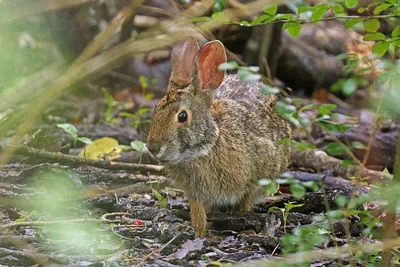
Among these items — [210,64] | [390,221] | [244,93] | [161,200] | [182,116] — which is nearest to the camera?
[390,221]

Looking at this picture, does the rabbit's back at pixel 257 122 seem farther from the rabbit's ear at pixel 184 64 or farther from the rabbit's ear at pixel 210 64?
the rabbit's ear at pixel 184 64

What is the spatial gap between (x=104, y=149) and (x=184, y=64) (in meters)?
1.94

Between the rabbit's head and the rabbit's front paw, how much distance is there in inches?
13.6

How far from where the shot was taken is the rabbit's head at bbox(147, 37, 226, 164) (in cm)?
456

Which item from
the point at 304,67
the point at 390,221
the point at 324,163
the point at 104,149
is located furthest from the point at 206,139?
the point at 304,67

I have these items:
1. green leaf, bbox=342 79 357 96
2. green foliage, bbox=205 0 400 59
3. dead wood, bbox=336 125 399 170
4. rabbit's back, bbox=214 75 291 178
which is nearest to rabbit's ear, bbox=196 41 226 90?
rabbit's back, bbox=214 75 291 178

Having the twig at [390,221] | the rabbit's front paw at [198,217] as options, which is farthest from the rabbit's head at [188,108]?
the twig at [390,221]

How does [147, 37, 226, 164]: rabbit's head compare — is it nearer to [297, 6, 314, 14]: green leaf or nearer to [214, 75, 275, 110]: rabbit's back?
[214, 75, 275, 110]: rabbit's back

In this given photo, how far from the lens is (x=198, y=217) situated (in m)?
4.88

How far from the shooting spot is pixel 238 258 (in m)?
4.34

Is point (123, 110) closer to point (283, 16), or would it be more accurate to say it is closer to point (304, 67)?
point (304, 67)

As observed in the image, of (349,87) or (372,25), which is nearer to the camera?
(349,87)

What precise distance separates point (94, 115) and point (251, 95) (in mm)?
3317

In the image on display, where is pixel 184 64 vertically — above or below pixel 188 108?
above
